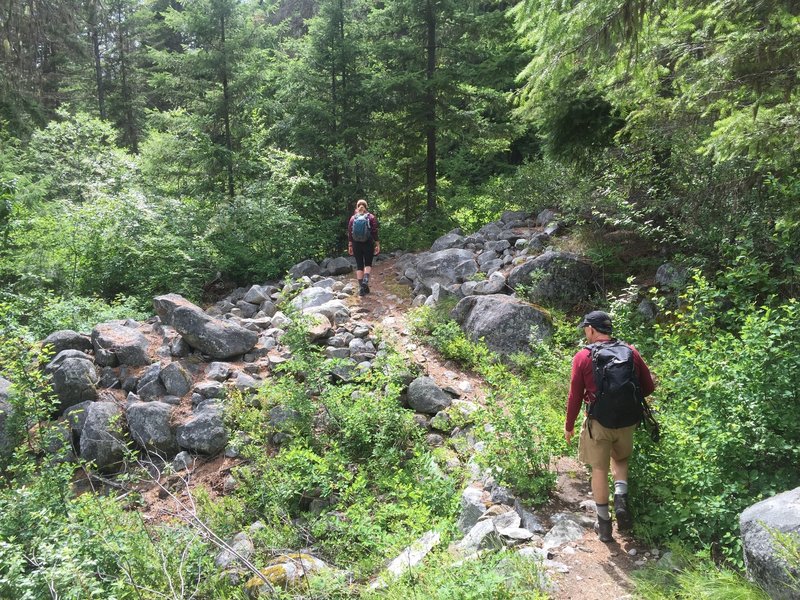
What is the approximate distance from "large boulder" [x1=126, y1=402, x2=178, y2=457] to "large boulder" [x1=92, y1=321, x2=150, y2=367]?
1.24 meters

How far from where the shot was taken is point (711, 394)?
4.64 meters

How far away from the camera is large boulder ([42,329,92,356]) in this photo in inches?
335

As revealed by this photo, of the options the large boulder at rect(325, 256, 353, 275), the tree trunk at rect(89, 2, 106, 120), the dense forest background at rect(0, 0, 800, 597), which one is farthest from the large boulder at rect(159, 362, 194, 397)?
the tree trunk at rect(89, 2, 106, 120)

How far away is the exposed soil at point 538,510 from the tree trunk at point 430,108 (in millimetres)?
3368

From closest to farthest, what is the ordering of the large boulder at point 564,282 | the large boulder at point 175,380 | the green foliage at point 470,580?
the green foliage at point 470,580, the large boulder at point 175,380, the large boulder at point 564,282

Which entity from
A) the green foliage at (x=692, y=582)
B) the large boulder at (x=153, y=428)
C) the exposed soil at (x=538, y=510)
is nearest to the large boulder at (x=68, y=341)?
the large boulder at (x=153, y=428)

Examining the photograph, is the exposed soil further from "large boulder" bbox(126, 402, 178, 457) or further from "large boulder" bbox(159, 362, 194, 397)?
"large boulder" bbox(159, 362, 194, 397)

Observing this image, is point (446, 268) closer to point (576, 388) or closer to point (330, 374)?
point (330, 374)

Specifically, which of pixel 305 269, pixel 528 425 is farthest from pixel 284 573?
pixel 305 269

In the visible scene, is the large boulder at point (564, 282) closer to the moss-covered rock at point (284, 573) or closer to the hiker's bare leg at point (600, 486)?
the hiker's bare leg at point (600, 486)

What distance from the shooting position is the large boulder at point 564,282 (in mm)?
9086

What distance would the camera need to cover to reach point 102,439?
721 centimetres

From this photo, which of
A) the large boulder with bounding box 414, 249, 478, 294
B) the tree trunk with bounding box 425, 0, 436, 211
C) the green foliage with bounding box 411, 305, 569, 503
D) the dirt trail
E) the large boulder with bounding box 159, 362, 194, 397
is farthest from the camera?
the tree trunk with bounding box 425, 0, 436, 211

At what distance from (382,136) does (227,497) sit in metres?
11.3
